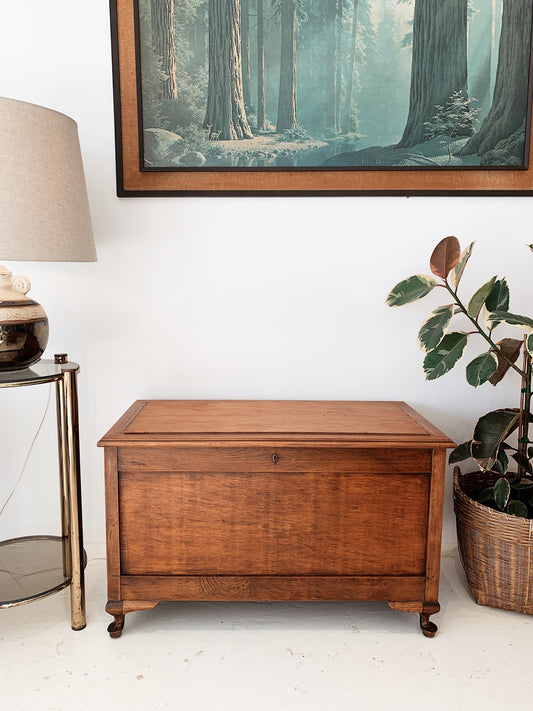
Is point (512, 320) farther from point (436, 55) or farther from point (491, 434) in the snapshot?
point (436, 55)

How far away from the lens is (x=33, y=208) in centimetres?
136

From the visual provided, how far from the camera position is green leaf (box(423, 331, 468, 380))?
1567 mm

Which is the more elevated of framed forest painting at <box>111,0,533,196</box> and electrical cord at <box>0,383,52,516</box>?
framed forest painting at <box>111,0,533,196</box>

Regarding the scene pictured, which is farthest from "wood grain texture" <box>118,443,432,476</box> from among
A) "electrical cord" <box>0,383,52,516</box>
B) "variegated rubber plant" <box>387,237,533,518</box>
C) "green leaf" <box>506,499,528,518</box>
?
"electrical cord" <box>0,383,52,516</box>

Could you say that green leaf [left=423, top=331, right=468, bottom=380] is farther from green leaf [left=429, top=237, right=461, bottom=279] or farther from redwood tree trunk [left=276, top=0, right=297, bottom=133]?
redwood tree trunk [left=276, top=0, right=297, bottom=133]

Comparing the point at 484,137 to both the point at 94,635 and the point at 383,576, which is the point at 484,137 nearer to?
the point at 383,576

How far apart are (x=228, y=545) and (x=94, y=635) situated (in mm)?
465

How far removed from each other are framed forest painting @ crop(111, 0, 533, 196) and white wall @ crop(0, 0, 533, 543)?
0.08 meters

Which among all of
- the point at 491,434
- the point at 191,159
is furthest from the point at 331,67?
the point at 491,434

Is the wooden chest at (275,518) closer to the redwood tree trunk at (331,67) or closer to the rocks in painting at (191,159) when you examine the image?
the rocks in painting at (191,159)

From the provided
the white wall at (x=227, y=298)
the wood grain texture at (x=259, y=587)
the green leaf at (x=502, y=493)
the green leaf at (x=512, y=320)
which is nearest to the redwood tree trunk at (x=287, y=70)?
the white wall at (x=227, y=298)

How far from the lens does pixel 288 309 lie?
1.94 metres

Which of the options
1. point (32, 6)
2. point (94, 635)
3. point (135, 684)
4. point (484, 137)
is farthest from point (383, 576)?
point (32, 6)

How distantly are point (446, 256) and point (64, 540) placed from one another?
1479 mm
